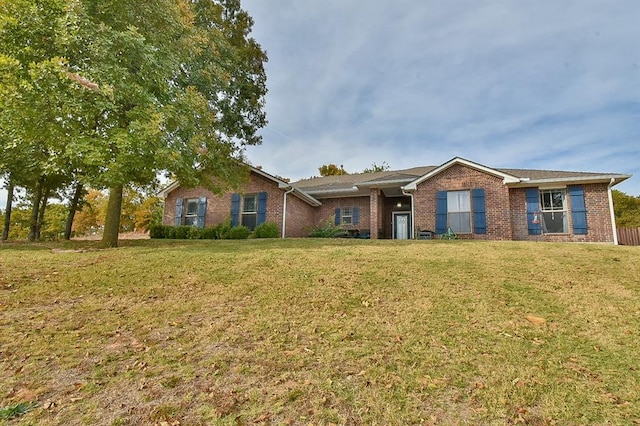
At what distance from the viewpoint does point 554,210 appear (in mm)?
14297

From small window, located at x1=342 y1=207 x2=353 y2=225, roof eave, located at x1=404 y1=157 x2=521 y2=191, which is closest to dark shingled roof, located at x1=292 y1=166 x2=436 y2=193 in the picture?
roof eave, located at x1=404 y1=157 x2=521 y2=191

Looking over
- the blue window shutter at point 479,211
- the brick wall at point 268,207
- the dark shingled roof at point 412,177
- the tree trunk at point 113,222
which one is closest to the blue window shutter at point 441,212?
the blue window shutter at point 479,211

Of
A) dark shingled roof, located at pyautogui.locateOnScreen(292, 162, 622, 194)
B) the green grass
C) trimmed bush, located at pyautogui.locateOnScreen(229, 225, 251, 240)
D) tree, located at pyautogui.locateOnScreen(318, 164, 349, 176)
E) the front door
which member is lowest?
the green grass

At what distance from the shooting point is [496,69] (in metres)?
12.9

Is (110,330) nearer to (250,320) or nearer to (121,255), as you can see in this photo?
(250,320)

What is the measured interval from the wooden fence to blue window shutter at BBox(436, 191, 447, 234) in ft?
25.9

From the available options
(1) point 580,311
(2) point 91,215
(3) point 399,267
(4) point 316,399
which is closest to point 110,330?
(4) point 316,399

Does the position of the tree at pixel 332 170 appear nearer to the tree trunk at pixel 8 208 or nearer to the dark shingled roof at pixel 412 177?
the dark shingled roof at pixel 412 177

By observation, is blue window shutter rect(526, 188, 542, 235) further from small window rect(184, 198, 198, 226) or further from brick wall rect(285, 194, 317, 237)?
small window rect(184, 198, 198, 226)

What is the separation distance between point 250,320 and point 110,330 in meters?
1.68

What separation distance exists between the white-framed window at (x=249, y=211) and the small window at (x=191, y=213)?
3.15 meters

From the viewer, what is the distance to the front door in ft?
59.2

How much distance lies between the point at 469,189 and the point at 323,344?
13.1 m

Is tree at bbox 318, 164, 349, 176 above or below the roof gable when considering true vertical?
above
